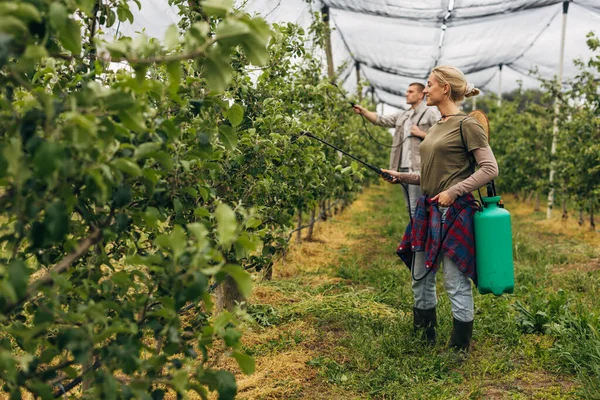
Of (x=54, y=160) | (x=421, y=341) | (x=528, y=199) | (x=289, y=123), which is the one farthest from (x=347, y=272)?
(x=528, y=199)

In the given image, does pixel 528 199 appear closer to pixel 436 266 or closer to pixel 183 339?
pixel 436 266

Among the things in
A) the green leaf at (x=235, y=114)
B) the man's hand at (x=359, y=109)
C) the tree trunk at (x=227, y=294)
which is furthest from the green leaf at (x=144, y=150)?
A: the man's hand at (x=359, y=109)

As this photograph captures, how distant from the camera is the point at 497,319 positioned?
3941 mm

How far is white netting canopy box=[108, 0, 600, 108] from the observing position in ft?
28.5

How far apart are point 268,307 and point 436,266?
149 cm

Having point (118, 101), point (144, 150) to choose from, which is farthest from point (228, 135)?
point (118, 101)

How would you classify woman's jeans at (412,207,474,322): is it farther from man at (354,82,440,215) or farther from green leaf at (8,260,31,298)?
green leaf at (8,260,31,298)

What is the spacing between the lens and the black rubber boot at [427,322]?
3.42m

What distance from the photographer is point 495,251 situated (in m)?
2.95

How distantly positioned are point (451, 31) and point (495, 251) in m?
8.33

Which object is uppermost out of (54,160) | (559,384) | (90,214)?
(54,160)

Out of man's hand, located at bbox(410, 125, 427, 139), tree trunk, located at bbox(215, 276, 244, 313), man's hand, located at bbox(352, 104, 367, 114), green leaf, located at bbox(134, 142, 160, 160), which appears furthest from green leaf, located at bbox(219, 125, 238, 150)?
man's hand, located at bbox(410, 125, 427, 139)

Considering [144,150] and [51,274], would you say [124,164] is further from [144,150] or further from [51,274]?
[51,274]

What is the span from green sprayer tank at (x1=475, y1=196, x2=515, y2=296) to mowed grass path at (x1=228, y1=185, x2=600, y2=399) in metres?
0.52
